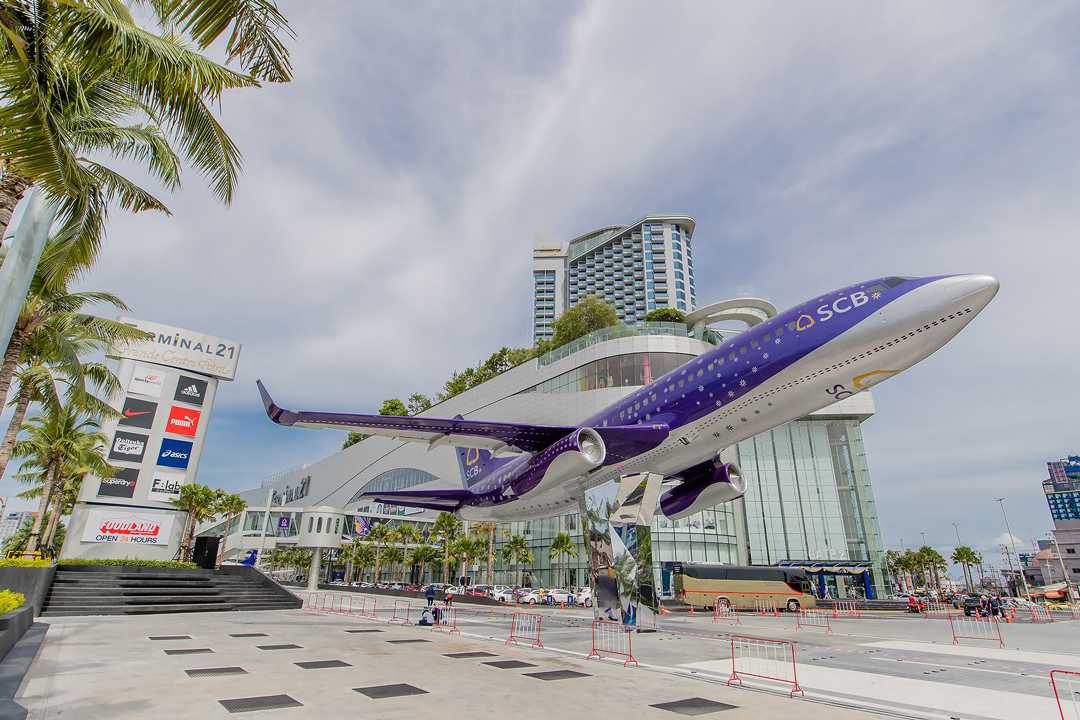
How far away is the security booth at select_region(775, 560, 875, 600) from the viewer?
48.9 meters

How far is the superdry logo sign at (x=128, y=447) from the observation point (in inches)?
1549

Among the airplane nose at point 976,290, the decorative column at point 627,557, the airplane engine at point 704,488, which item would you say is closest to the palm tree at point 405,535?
the airplane engine at point 704,488

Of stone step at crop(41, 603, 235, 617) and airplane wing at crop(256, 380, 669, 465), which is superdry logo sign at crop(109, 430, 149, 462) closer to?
stone step at crop(41, 603, 235, 617)

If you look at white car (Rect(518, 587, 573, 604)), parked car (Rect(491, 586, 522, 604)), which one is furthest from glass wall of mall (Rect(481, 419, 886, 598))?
parked car (Rect(491, 586, 522, 604))

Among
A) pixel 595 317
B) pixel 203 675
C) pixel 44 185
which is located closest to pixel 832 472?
pixel 595 317

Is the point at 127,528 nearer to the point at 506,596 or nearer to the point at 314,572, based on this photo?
the point at 314,572

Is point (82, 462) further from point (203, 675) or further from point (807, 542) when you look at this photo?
point (807, 542)

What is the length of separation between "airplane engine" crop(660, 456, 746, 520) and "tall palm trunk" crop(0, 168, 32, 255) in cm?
→ 2107

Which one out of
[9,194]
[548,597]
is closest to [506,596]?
[548,597]

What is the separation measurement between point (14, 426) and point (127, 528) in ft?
72.1

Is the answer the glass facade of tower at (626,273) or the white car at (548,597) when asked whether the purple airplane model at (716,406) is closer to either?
the white car at (548,597)

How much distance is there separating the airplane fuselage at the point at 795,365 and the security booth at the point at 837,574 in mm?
35248

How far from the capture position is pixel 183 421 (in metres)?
42.4

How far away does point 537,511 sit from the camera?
2497cm
